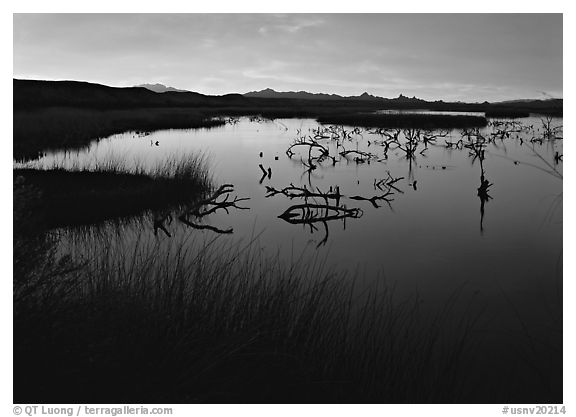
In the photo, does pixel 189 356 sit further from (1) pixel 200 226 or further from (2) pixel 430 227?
(2) pixel 430 227

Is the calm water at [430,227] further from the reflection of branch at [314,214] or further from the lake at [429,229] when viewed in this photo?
the reflection of branch at [314,214]

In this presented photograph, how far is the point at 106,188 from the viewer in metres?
11.0

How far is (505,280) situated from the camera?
275 inches

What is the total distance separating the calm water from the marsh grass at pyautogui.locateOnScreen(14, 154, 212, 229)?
1.72ft

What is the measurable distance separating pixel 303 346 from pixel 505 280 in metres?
4.07

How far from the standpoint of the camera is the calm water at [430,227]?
22.4ft

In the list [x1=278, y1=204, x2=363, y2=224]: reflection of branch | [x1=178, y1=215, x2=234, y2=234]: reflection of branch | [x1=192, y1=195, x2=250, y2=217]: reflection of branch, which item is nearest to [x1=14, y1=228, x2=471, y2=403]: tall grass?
[x1=178, y1=215, x2=234, y2=234]: reflection of branch

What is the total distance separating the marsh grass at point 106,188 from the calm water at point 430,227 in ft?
1.72

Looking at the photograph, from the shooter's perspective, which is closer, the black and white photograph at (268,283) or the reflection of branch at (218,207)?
the black and white photograph at (268,283)

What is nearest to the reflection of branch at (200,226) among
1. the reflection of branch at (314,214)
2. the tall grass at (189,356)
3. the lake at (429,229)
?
the lake at (429,229)

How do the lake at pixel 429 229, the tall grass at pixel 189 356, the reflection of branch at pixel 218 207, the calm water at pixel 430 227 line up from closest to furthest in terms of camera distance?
the tall grass at pixel 189 356 → the lake at pixel 429 229 → the calm water at pixel 430 227 → the reflection of branch at pixel 218 207
